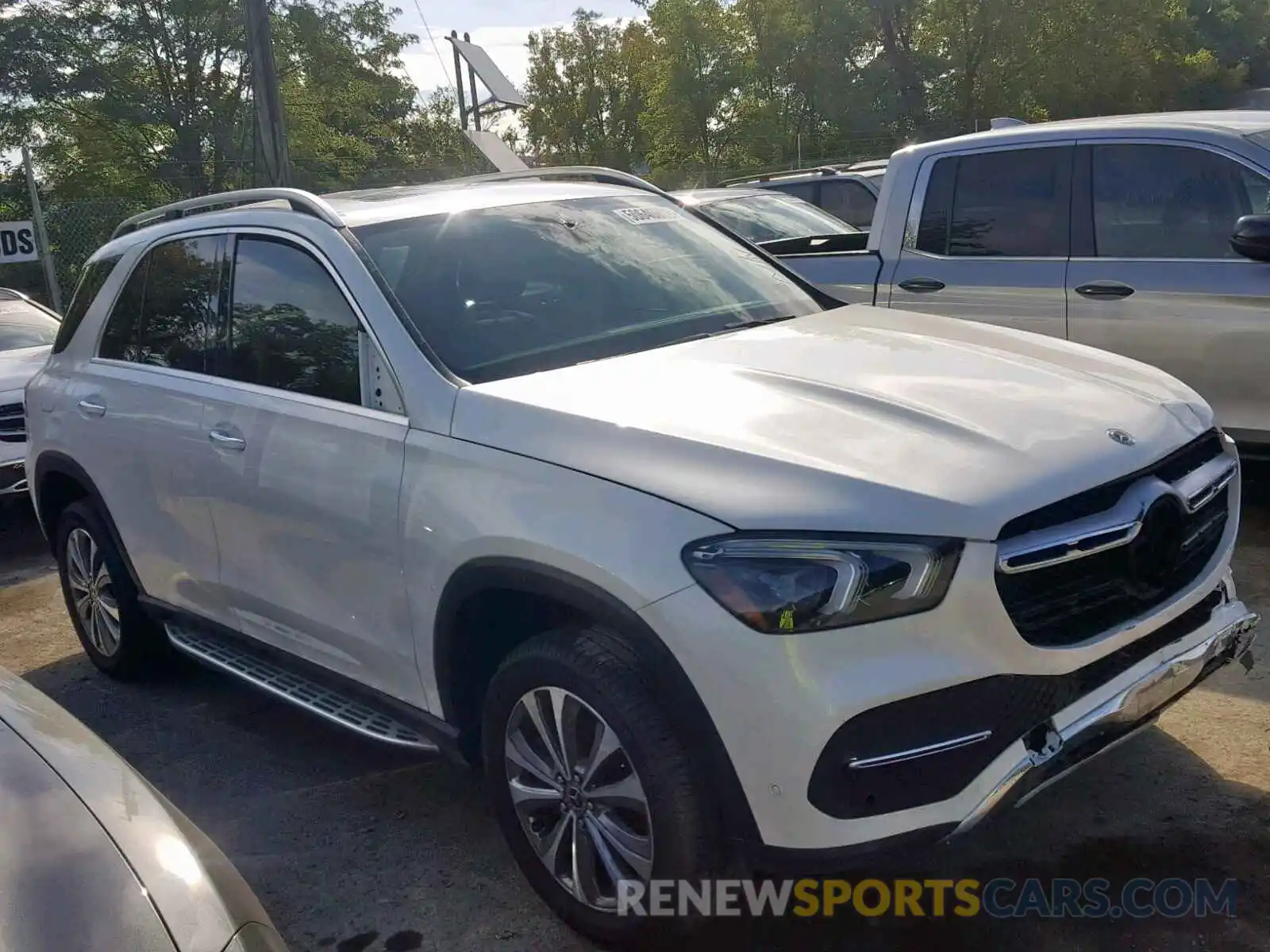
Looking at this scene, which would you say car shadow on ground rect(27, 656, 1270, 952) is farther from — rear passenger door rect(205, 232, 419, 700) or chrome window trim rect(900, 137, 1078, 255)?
chrome window trim rect(900, 137, 1078, 255)

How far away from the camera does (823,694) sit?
2.35m

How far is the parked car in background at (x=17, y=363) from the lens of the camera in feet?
25.2

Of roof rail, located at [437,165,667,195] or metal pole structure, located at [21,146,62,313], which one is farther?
metal pole structure, located at [21,146,62,313]

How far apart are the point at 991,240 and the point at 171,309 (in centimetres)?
372

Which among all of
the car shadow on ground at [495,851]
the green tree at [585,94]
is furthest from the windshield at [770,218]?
the green tree at [585,94]

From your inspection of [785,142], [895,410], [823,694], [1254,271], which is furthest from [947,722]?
[785,142]

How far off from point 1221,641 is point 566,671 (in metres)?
1.57

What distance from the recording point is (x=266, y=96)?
11984 mm

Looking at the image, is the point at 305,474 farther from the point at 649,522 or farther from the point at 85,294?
the point at 85,294

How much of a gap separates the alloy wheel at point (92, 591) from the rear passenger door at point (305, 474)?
1.21m

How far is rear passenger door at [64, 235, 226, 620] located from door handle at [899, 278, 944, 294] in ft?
10.9

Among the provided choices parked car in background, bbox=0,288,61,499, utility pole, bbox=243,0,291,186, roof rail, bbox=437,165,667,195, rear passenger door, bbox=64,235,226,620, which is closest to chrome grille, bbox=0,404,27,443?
parked car in background, bbox=0,288,61,499

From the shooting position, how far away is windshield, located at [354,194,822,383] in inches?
134

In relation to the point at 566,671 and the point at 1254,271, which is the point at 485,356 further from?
the point at 1254,271
